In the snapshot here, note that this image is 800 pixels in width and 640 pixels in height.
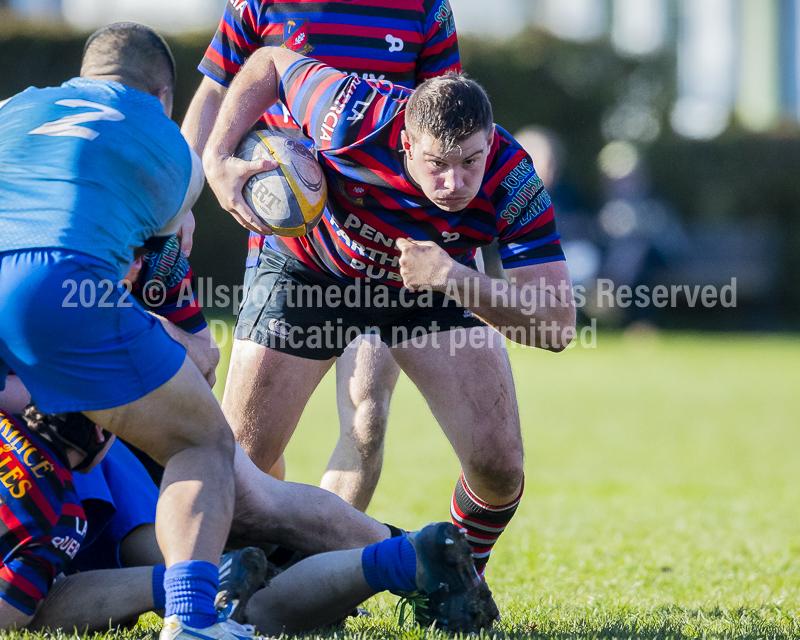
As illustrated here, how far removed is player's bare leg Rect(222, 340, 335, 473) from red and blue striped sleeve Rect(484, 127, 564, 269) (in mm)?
970

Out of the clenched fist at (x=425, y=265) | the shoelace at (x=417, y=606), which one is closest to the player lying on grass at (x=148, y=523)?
the shoelace at (x=417, y=606)

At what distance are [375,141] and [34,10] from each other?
16235 mm

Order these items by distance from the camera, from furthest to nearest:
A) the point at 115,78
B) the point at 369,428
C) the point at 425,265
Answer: the point at 369,428 < the point at 425,265 < the point at 115,78

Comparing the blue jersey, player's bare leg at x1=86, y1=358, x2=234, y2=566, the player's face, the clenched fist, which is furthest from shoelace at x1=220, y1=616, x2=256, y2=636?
the player's face

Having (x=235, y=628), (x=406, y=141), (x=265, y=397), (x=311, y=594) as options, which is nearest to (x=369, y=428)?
(x=265, y=397)

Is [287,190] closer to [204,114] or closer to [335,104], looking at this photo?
[335,104]

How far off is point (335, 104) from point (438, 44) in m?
0.77

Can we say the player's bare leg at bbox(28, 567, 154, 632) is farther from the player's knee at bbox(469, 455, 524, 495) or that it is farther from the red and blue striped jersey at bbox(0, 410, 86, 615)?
the player's knee at bbox(469, 455, 524, 495)

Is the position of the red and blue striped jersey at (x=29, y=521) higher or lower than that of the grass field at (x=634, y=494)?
higher

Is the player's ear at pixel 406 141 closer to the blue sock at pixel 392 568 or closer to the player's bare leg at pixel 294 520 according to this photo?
the player's bare leg at pixel 294 520

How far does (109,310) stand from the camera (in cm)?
→ 260

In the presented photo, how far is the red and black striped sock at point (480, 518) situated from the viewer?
148 inches

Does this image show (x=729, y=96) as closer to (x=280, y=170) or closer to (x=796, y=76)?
(x=796, y=76)

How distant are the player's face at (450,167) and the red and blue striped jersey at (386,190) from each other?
0.15m
